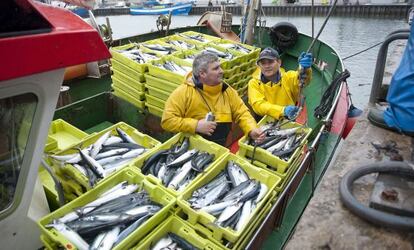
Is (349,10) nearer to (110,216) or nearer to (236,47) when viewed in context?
(236,47)

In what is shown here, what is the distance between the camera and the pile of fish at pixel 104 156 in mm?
3410

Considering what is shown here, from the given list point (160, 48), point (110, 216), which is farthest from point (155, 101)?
point (110, 216)

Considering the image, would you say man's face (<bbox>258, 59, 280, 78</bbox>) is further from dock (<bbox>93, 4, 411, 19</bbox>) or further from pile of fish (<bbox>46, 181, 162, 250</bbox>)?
dock (<bbox>93, 4, 411, 19</bbox>)

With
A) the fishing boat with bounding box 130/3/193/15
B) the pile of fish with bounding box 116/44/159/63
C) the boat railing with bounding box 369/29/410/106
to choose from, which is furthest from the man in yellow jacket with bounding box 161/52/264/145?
Result: the fishing boat with bounding box 130/3/193/15

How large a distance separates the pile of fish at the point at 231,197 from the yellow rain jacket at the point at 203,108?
94cm

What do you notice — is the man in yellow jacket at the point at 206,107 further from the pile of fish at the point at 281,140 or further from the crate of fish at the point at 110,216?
the crate of fish at the point at 110,216

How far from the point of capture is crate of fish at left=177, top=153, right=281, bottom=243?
274 cm

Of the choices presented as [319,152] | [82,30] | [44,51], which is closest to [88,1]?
[82,30]

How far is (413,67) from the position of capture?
2.47 m

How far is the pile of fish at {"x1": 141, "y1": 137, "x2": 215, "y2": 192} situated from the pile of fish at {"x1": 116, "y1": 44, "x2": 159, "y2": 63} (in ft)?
9.20

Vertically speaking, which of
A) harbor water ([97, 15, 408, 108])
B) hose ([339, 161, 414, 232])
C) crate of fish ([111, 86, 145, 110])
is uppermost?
hose ([339, 161, 414, 232])

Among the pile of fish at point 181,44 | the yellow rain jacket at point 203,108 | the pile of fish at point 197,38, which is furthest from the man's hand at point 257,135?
the pile of fish at point 197,38

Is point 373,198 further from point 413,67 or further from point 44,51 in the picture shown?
point 44,51

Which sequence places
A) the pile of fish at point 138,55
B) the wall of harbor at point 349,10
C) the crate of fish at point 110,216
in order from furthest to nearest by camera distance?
the wall of harbor at point 349,10 < the pile of fish at point 138,55 < the crate of fish at point 110,216
